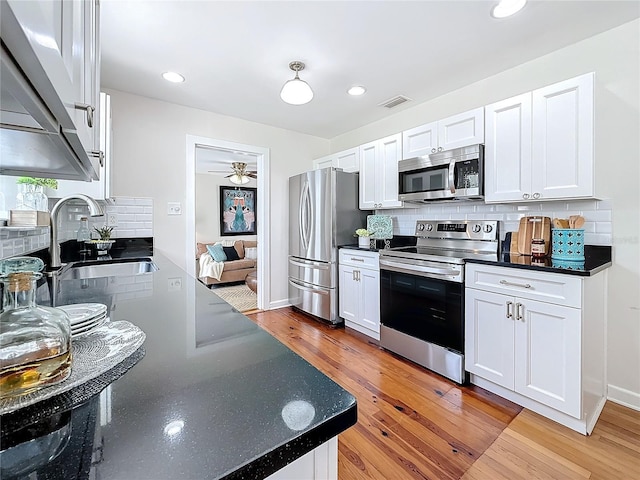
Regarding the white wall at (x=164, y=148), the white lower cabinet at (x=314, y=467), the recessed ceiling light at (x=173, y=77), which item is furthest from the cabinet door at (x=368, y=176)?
the white lower cabinet at (x=314, y=467)

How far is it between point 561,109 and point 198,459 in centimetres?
249

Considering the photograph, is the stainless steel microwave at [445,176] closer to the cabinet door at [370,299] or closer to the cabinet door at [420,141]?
the cabinet door at [420,141]

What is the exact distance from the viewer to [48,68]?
388 mm

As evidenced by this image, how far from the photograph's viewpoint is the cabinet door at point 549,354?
1.58 meters

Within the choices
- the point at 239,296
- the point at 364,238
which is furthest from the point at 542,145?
the point at 239,296

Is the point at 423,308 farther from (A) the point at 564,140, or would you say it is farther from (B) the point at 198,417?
(B) the point at 198,417

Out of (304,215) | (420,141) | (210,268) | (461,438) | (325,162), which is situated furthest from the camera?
(210,268)

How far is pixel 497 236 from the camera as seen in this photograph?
2426 millimetres

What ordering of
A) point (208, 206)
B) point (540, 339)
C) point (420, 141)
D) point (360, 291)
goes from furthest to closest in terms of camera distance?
point (208, 206) < point (360, 291) < point (420, 141) < point (540, 339)

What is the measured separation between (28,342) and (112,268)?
1842 millimetres

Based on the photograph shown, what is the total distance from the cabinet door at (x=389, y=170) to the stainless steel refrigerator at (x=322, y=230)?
0.41 m

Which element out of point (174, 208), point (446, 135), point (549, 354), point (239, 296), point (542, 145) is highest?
point (446, 135)

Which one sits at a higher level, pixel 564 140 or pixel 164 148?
pixel 164 148

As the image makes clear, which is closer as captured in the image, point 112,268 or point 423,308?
point 112,268
